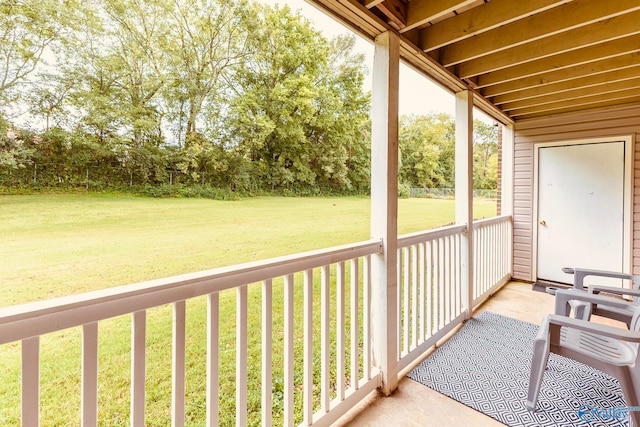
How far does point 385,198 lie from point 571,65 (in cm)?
216

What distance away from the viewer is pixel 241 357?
1260 mm

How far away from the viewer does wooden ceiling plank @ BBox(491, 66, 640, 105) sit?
8.83ft

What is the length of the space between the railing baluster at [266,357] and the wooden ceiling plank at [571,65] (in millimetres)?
3038

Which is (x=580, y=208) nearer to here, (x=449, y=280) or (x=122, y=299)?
(x=449, y=280)

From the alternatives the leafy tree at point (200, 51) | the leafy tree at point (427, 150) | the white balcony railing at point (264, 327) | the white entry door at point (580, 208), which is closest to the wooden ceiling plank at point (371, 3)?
the leafy tree at point (200, 51)

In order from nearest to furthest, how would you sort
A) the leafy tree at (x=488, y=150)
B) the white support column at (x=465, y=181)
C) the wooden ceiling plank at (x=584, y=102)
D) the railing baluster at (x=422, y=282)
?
1. the railing baluster at (x=422, y=282)
2. the white support column at (x=465, y=181)
3. the wooden ceiling plank at (x=584, y=102)
4. the leafy tree at (x=488, y=150)

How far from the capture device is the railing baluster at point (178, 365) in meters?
1.07

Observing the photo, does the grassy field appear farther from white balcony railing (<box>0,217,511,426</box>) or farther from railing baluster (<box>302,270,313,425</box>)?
railing baluster (<box>302,270,313,425</box>)

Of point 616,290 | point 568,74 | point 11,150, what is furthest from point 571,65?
point 11,150

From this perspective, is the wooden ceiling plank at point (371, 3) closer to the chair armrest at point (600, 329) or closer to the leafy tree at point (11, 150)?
the leafy tree at point (11, 150)

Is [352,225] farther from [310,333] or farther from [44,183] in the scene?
[44,183]

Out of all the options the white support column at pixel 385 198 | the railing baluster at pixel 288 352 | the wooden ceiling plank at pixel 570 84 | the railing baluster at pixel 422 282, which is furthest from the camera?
the wooden ceiling plank at pixel 570 84

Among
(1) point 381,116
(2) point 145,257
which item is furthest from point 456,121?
(2) point 145,257

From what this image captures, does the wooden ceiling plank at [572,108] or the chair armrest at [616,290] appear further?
the wooden ceiling plank at [572,108]
